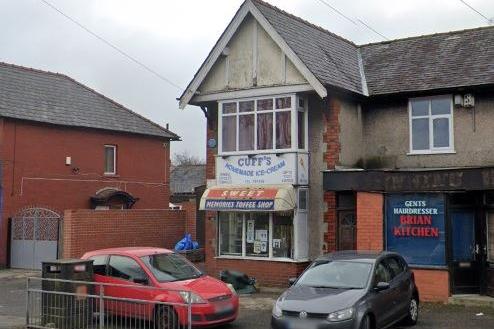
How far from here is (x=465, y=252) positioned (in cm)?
1580

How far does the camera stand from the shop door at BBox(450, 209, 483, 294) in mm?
15492

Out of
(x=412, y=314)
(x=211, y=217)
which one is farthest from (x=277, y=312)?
(x=211, y=217)

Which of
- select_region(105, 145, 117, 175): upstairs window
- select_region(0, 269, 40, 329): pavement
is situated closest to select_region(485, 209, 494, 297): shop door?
select_region(0, 269, 40, 329): pavement

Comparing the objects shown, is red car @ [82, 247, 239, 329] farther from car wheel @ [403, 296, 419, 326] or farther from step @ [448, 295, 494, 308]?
step @ [448, 295, 494, 308]

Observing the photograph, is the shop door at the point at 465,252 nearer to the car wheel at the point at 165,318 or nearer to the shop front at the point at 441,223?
the shop front at the point at 441,223

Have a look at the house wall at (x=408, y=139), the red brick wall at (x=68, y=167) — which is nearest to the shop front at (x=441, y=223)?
the house wall at (x=408, y=139)

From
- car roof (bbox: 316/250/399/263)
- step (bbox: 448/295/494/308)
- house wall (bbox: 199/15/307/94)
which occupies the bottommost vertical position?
step (bbox: 448/295/494/308)

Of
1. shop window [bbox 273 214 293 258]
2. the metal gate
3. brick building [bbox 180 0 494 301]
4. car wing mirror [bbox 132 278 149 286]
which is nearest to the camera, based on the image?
car wing mirror [bbox 132 278 149 286]

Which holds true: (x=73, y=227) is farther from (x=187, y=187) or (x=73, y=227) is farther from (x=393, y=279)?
(x=187, y=187)

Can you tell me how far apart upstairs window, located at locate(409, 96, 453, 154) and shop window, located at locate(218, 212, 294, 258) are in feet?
14.0

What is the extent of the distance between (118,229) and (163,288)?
488 inches

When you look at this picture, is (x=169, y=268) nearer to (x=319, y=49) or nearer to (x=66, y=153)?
(x=319, y=49)

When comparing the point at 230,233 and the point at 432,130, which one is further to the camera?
the point at 230,233

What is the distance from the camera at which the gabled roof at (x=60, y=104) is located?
84.0 ft
